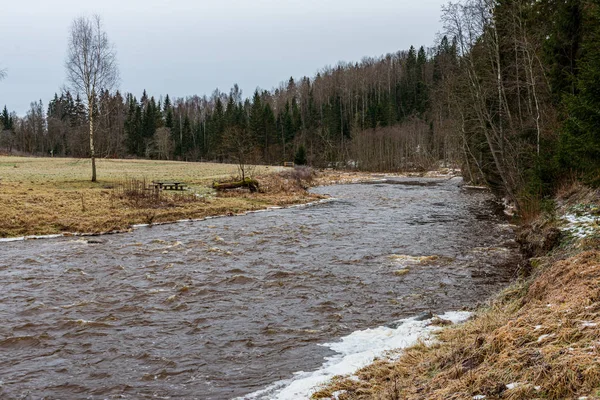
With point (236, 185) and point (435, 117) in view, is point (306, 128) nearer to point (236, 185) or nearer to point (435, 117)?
point (435, 117)

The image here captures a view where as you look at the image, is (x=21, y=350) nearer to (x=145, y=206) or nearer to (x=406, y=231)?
(x=406, y=231)

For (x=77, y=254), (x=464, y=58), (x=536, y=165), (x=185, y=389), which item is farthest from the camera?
(x=464, y=58)

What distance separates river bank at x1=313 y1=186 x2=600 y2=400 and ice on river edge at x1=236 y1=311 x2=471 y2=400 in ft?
0.98

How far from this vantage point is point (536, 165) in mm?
16641

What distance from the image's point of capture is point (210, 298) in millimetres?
9375

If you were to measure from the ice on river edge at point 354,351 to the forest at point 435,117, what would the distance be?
5577mm

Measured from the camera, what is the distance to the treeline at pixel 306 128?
8125 centimetres

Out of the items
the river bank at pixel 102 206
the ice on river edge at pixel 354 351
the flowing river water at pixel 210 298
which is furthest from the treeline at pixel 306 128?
the ice on river edge at pixel 354 351

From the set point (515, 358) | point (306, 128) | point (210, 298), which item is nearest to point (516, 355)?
point (515, 358)

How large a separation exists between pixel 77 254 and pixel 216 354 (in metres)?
8.83

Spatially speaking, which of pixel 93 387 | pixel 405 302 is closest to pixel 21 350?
pixel 93 387

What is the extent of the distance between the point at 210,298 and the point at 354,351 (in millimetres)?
4010

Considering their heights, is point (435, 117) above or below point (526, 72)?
above

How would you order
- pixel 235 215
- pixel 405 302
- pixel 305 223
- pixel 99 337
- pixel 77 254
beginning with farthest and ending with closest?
pixel 235 215, pixel 305 223, pixel 77 254, pixel 405 302, pixel 99 337
